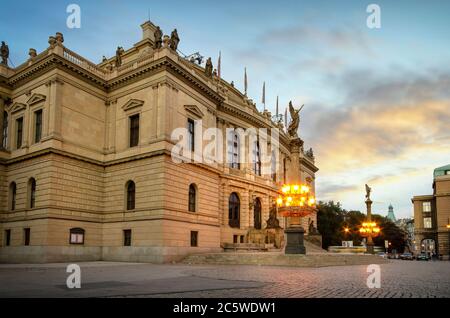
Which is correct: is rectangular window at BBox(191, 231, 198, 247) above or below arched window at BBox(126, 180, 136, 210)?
below

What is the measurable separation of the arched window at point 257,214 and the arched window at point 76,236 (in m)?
20.7

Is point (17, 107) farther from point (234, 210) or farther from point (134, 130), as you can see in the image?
point (234, 210)

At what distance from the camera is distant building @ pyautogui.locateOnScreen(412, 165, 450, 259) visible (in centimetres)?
8406

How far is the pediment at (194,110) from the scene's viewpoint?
120 feet

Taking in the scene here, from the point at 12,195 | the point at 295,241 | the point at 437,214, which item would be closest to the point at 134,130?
the point at 12,195

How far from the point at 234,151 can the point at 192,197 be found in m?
11.3

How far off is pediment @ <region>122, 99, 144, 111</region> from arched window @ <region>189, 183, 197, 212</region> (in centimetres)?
801

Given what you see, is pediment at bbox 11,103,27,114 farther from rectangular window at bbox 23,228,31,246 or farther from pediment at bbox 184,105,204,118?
pediment at bbox 184,105,204,118

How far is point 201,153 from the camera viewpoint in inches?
1507

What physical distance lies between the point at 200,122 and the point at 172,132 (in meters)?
5.18

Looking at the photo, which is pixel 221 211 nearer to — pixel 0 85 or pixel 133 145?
pixel 133 145

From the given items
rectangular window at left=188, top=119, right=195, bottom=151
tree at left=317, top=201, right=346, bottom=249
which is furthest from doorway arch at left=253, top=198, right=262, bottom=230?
tree at left=317, top=201, right=346, bottom=249

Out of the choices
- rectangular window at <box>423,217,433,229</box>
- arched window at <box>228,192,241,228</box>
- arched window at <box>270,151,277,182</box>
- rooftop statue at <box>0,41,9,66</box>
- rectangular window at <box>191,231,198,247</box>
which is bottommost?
rectangular window at <box>191,231,198,247</box>
